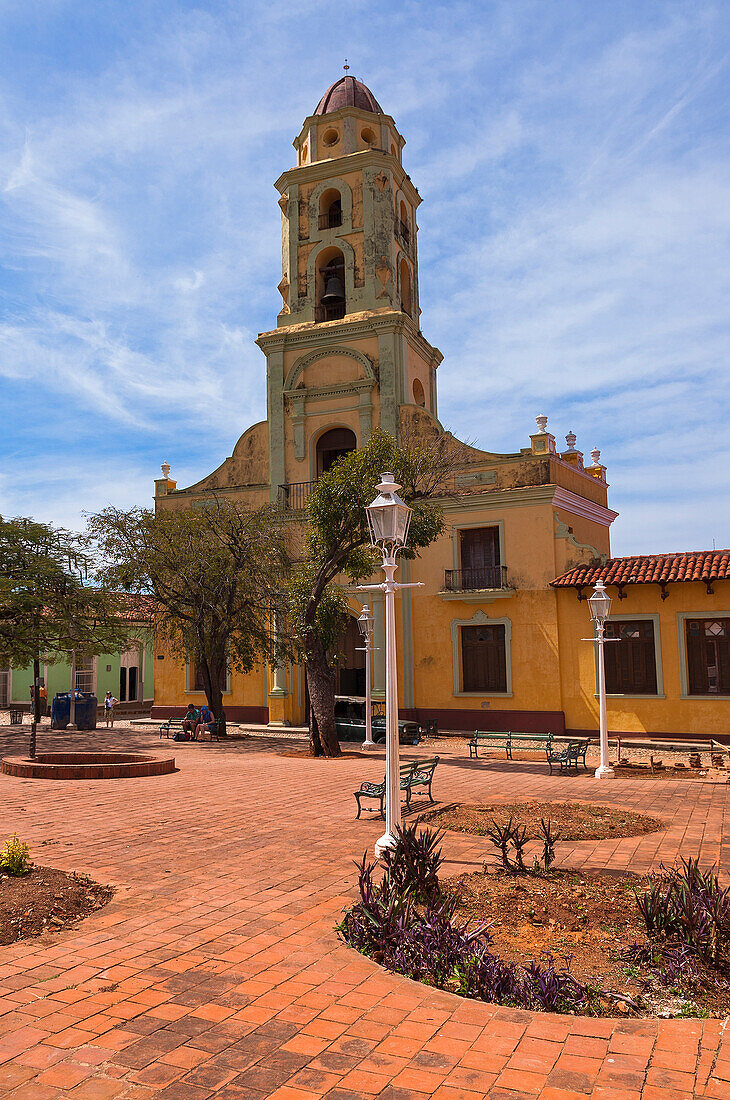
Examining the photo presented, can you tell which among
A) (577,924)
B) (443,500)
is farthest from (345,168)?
(577,924)

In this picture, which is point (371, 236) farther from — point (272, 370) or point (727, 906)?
point (727, 906)

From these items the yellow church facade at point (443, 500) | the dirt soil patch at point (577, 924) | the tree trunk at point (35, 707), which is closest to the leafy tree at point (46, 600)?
the tree trunk at point (35, 707)

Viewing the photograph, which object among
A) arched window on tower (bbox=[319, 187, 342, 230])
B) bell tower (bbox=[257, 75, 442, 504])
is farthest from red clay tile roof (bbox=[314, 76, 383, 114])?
arched window on tower (bbox=[319, 187, 342, 230])

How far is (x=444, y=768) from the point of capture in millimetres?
15727

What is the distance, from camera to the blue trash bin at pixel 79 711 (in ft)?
80.5

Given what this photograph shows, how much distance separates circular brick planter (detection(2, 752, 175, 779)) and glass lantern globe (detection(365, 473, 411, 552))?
786cm

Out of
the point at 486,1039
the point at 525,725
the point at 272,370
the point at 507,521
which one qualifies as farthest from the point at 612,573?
the point at 486,1039

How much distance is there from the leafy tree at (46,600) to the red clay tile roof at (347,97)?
57.2 feet

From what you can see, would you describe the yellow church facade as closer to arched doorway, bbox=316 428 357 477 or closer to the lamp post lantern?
arched doorway, bbox=316 428 357 477

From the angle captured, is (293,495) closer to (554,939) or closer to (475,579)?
(475,579)

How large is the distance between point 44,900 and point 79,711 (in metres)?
19.9

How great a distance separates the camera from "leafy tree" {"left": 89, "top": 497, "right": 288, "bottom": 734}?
21.5 meters

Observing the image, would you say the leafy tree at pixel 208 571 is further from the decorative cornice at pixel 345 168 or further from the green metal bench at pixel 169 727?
the decorative cornice at pixel 345 168

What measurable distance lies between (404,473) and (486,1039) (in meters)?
14.4
